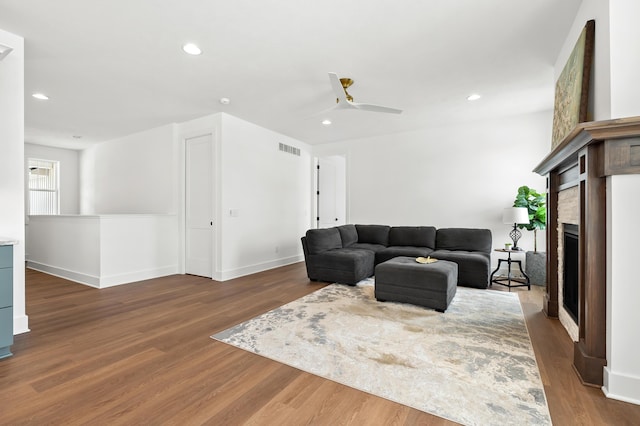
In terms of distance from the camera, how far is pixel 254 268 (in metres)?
5.42

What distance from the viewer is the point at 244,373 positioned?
2.05m

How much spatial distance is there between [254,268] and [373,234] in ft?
7.76

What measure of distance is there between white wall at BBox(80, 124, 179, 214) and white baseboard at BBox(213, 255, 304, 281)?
1586mm

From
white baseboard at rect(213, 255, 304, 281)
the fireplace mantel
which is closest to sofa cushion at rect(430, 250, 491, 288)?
the fireplace mantel

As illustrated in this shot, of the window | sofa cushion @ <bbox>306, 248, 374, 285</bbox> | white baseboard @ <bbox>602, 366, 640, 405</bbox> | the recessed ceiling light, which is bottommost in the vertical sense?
white baseboard @ <bbox>602, 366, 640, 405</bbox>

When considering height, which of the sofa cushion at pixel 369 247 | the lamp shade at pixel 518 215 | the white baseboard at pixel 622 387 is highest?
the lamp shade at pixel 518 215

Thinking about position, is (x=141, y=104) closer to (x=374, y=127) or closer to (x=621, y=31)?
(x=374, y=127)

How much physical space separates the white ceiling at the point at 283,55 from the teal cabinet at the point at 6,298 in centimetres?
194

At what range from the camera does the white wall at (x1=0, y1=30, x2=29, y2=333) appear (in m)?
2.65

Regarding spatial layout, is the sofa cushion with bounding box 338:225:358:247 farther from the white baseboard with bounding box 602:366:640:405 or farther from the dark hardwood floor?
the white baseboard with bounding box 602:366:640:405

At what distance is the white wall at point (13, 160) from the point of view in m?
2.65

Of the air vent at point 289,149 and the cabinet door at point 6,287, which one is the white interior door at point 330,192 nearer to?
the air vent at point 289,149

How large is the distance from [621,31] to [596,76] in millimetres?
315

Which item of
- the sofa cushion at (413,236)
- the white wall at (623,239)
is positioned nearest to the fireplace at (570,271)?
the white wall at (623,239)
